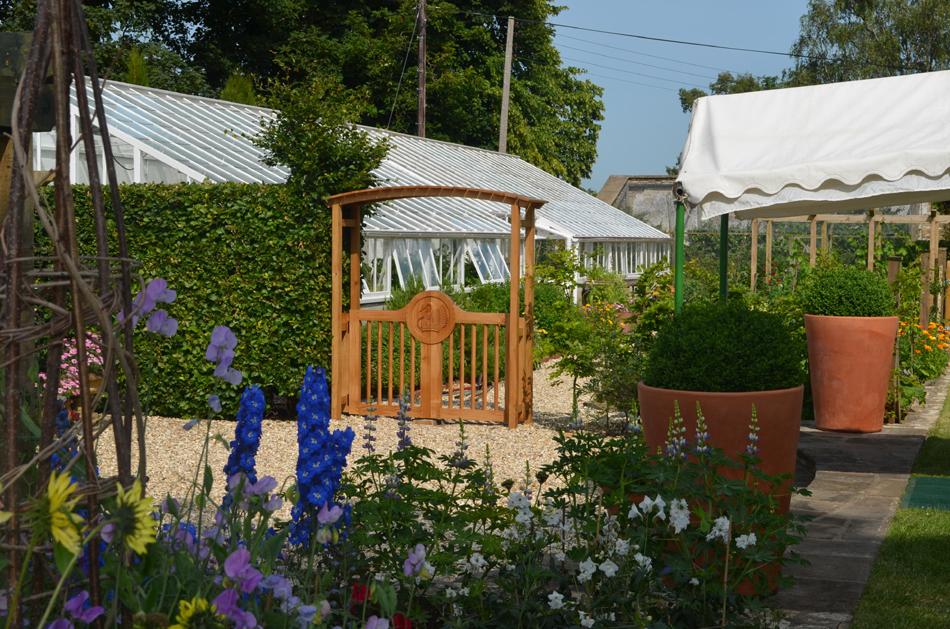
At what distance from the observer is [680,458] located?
2.94 m

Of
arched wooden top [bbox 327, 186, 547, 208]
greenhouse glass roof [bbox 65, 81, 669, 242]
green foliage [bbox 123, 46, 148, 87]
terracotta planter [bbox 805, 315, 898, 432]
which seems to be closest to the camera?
terracotta planter [bbox 805, 315, 898, 432]

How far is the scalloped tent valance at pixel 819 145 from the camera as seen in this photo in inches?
173

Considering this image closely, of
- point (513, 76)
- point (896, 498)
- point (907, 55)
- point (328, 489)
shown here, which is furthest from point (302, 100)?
point (907, 55)

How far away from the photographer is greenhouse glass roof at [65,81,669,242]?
11.6m

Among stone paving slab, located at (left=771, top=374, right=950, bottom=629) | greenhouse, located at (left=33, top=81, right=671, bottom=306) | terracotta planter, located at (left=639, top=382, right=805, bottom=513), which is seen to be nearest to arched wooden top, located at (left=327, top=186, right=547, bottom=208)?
greenhouse, located at (left=33, top=81, right=671, bottom=306)

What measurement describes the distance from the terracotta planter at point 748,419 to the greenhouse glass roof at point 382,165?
7025 millimetres

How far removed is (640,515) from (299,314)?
19.2 ft

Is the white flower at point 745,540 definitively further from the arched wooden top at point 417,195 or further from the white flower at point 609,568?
the arched wooden top at point 417,195

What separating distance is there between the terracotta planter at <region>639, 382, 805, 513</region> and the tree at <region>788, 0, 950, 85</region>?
109 feet

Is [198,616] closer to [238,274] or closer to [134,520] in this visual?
[134,520]

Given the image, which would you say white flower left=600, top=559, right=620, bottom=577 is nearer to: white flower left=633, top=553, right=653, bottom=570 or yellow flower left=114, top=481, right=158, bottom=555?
white flower left=633, top=553, right=653, bottom=570

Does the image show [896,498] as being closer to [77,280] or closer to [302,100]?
[77,280]

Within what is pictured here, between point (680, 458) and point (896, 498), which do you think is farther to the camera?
point (896, 498)

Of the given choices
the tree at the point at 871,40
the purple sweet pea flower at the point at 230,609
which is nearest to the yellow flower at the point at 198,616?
the purple sweet pea flower at the point at 230,609
